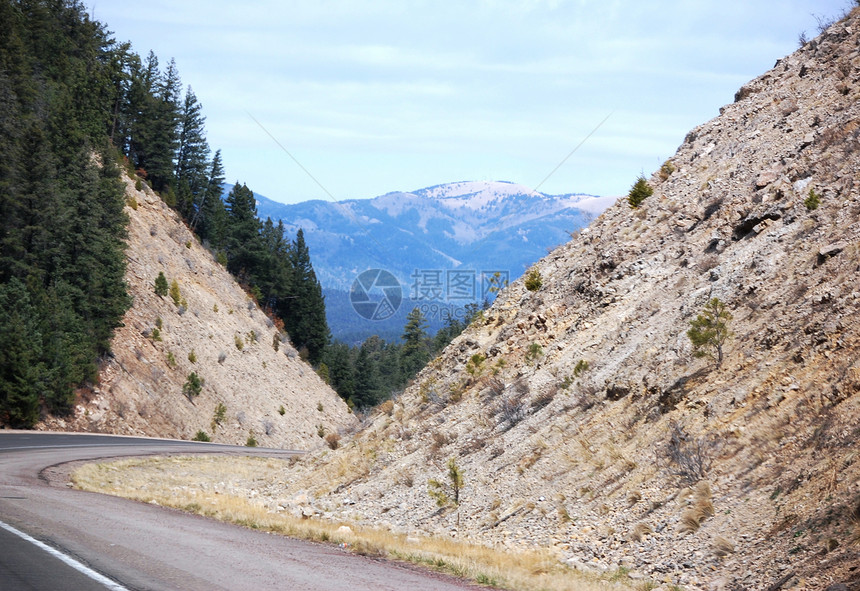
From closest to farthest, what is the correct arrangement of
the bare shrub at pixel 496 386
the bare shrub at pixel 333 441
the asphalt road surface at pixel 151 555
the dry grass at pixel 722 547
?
1. the asphalt road surface at pixel 151 555
2. the dry grass at pixel 722 547
3. the bare shrub at pixel 496 386
4. the bare shrub at pixel 333 441

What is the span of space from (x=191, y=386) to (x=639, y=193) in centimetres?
3398

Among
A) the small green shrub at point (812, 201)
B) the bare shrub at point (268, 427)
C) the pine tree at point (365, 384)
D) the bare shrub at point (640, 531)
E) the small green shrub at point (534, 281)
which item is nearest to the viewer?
the bare shrub at point (640, 531)

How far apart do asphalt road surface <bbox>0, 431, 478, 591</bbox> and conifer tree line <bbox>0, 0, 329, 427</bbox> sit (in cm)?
2290

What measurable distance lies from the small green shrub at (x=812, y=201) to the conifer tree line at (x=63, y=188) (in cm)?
3235

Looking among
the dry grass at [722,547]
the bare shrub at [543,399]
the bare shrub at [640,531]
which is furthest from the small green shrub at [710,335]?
the dry grass at [722,547]

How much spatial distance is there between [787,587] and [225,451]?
31.6 m

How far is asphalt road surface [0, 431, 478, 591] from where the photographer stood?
818 centimetres

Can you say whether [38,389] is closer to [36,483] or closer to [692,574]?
[36,483]

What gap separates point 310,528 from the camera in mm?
13852

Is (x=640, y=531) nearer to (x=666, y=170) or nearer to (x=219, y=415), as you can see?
(x=666, y=170)

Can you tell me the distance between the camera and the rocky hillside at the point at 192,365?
43500mm

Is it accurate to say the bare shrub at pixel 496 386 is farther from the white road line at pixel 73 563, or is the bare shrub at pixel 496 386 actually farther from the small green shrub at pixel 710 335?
the white road line at pixel 73 563

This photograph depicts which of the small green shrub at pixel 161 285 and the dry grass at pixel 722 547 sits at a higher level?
the small green shrub at pixel 161 285

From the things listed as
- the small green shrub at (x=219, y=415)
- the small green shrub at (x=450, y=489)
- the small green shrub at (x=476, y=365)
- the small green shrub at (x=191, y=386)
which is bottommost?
the small green shrub at (x=219, y=415)
